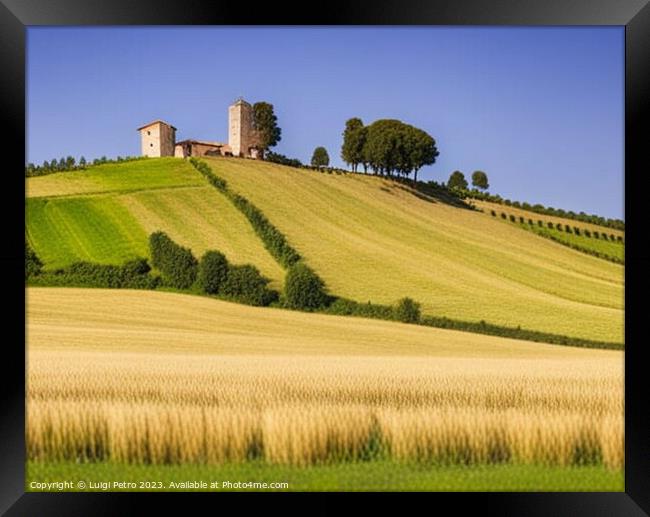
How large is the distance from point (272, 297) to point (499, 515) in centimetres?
1662

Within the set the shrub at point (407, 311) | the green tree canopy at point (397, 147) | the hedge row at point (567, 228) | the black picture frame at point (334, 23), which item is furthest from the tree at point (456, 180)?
the black picture frame at point (334, 23)

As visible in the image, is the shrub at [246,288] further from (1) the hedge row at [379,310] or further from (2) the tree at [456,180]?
(2) the tree at [456,180]

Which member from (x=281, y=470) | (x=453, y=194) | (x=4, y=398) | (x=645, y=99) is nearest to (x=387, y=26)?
(x=645, y=99)

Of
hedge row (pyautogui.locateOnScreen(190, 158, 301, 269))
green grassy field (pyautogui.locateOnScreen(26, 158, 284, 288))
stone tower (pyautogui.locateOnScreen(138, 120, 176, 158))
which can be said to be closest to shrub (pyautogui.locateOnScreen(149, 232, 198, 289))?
green grassy field (pyautogui.locateOnScreen(26, 158, 284, 288))

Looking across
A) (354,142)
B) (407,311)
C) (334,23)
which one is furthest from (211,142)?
(334,23)

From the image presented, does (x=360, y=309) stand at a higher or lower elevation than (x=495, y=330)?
higher

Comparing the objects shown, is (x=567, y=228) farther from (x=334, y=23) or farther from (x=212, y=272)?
(x=334, y=23)

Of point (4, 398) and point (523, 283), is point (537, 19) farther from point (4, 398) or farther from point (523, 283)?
point (523, 283)

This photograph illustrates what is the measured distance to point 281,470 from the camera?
5.12 m

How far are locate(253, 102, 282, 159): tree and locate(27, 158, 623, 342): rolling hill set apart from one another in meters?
A: 4.93

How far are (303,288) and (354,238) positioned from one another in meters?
3.64

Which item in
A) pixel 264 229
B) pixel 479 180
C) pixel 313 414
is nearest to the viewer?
pixel 313 414

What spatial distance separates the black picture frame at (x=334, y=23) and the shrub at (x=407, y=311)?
15.8 m

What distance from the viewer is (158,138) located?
14391 mm
